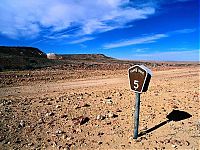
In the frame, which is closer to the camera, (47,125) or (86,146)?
(86,146)

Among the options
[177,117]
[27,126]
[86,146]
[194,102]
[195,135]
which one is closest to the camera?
[86,146]

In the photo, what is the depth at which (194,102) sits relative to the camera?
30.5 ft

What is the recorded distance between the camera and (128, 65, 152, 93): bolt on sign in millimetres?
6086

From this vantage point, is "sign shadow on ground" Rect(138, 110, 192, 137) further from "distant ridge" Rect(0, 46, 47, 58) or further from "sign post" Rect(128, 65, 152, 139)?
"distant ridge" Rect(0, 46, 47, 58)

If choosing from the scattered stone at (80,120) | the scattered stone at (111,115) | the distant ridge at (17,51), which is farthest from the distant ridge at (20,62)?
the scattered stone at (111,115)

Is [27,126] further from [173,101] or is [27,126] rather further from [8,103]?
[173,101]

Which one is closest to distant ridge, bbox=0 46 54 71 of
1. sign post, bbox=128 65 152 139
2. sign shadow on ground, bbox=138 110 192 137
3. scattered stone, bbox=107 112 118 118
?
scattered stone, bbox=107 112 118 118

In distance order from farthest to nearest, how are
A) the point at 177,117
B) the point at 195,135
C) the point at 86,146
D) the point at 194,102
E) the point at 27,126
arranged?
the point at 194,102, the point at 177,117, the point at 27,126, the point at 195,135, the point at 86,146

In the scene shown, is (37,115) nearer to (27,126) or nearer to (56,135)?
(27,126)

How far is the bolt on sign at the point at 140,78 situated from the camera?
6086 mm

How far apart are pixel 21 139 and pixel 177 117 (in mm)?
4188

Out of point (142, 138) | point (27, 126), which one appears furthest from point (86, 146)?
point (27, 126)

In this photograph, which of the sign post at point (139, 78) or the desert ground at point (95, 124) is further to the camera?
the desert ground at point (95, 124)

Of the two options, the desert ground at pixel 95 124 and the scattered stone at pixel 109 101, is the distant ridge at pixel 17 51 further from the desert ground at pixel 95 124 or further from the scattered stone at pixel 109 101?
the desert ground at pixel 95 124
